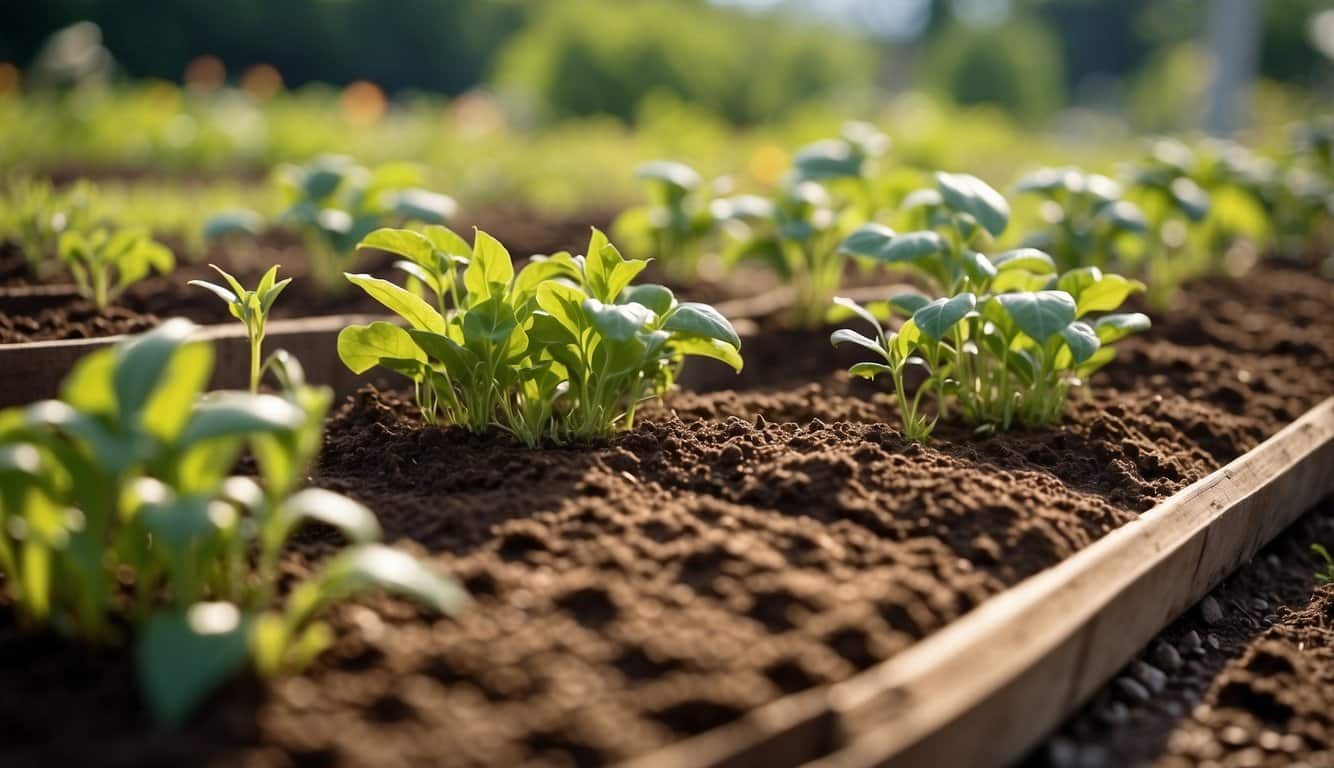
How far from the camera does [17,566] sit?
1.70 m

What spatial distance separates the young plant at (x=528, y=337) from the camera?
2311 mm

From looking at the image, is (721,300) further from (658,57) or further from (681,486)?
(658,57)

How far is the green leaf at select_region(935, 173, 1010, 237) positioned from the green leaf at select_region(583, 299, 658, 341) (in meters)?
0.98

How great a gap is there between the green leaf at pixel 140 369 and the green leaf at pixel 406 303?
0.78m

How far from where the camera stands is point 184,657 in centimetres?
138

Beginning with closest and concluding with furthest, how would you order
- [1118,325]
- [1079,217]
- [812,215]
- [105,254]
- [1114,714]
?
[1114,714]
[1118,325]
[105,254]
[812,215]
[1079,217]

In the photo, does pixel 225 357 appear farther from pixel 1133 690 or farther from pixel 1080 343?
pixel 1133 690

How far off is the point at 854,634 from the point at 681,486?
638mm

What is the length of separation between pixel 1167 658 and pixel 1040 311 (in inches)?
28.5

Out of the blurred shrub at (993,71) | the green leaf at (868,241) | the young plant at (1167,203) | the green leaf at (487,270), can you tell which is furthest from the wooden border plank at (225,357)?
the blurred shrub at (993,71)

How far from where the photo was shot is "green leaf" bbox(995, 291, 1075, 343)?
231 centimetres

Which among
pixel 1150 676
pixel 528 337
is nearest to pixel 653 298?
pixel 528 337

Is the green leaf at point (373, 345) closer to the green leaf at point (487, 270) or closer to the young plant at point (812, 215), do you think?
the green leaf at point (487, 270)

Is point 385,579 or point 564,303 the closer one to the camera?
point 385,579
